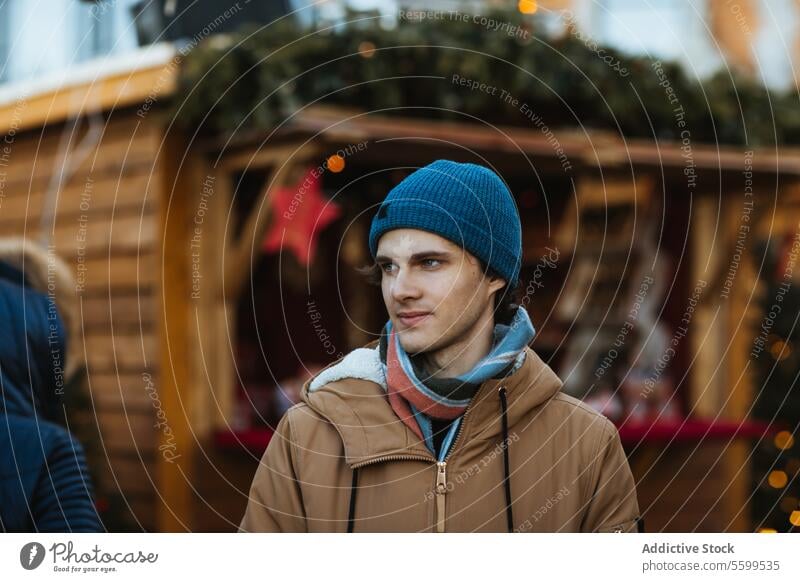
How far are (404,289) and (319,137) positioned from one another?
150 cm

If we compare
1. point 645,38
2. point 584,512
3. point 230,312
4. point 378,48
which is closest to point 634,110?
point 645,38

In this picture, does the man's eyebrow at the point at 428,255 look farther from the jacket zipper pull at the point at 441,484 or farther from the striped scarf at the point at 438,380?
the jacket zipper pull at the point at 441,484

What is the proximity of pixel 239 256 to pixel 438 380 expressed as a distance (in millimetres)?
→ 1816

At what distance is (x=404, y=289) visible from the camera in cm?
145

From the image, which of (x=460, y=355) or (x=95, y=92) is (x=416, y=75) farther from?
(x=460, y=355)

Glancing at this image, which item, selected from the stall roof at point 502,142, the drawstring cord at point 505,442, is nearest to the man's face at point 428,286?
the drawstring cord at point 505,442

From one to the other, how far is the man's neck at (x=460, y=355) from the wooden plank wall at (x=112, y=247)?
2.18m

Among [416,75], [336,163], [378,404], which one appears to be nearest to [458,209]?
[378,404]

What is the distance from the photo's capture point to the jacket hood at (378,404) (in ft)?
4.72

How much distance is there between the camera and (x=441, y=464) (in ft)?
4.79

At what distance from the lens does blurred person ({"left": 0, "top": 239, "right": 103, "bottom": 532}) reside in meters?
1.76

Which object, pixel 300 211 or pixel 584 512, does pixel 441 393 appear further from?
pixel 300 211

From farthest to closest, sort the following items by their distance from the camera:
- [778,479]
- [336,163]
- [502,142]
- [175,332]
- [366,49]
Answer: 1. [778,479]
2. [175,332]
3. [336,163]
4. [366,49]
5. [502,142]

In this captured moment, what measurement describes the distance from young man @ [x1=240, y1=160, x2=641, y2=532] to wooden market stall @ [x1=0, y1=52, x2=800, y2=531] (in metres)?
1.56
